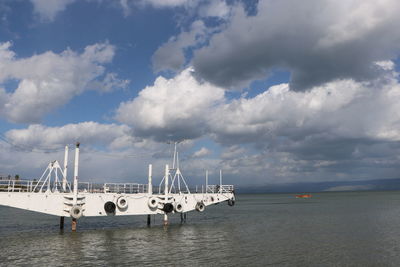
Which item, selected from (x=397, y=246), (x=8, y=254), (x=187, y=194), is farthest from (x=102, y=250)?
(x=397, y=246)

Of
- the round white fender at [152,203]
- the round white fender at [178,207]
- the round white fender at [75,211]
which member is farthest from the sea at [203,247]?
the round white fender at [178,207]

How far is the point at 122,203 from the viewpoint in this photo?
4253 cm

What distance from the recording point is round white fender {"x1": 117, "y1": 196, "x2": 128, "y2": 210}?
139 ft

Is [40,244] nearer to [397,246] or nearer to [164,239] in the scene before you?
[164,239]

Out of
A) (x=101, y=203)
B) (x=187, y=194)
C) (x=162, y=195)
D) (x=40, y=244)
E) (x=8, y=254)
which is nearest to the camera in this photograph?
(x=8, y=254)

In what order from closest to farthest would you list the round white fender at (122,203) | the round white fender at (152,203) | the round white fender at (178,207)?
the round white fender at (122,203), the round white fender at (152,203), the round white fender at (178,207)

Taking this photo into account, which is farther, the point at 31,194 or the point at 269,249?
the point at 31,194

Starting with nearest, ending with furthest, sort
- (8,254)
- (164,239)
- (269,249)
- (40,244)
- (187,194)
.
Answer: (8,254) → (269,249) → (40,244) → (164,239) → (187,194)

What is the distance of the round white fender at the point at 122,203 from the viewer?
42.3 meters

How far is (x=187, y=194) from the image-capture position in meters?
51.2

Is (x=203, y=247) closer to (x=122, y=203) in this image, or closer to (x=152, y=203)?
(x=122, y=203)

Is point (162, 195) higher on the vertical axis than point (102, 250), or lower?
higher

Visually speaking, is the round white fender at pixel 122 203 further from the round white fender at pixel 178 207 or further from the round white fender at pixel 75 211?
the round white fender at pixel 178 207

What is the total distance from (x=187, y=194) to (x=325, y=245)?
24124 millimetres
